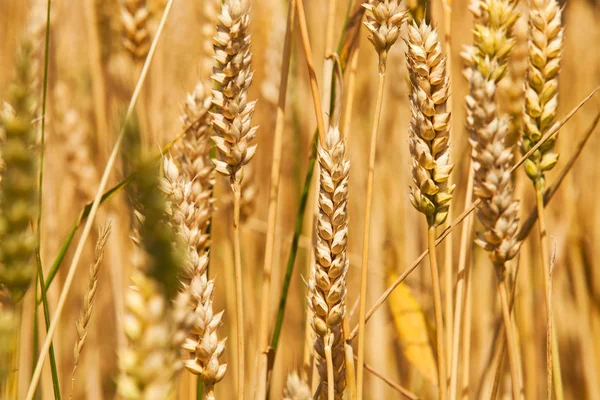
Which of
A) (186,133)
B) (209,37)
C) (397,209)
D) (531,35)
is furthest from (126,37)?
(397,209)

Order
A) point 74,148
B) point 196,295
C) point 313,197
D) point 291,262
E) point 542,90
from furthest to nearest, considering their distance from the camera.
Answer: point 74,148 → point 313,197 → point 291,262 → point 542,90 → point 196,295

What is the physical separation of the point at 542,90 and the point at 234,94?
1.01ft

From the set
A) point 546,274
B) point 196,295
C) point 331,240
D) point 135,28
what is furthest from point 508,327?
point 135,28

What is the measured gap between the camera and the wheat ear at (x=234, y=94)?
54cm

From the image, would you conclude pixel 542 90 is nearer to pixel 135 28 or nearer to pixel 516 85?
pixel 516 85

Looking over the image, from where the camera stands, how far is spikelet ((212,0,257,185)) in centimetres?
54

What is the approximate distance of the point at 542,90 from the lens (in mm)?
601

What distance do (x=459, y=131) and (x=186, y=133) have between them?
0.64m

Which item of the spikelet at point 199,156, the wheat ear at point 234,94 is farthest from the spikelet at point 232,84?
the spikelet at point 199,156

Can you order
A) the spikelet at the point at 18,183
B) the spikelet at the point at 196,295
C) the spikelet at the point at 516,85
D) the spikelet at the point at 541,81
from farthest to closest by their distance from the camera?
the spikelet at the point at 516,85, the spikelet at the point at 541,81, the spikelet at the point at 196,295, the spikelet at the point at 18,183

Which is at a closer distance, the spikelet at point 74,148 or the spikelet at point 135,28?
the spikelet at point 135,28

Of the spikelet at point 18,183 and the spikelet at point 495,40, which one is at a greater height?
the spikelet at point 495,40

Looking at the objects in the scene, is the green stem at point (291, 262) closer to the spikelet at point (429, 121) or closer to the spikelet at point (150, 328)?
the spikelet at point (429, 121)

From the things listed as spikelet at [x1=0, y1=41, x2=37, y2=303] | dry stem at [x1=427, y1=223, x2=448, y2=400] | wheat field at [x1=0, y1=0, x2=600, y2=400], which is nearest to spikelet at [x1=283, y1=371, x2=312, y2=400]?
wheat field at [x1=0, y1=0, x2=600, y2=400]
